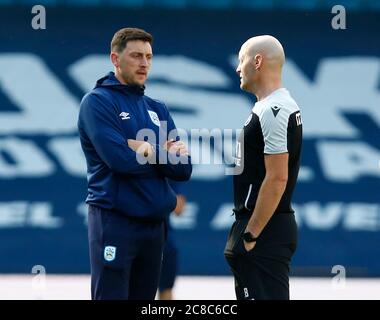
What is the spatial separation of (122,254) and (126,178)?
0.43 meters

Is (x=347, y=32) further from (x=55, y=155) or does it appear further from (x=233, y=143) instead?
(x=55, y=155)

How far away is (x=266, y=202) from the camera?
5645mm

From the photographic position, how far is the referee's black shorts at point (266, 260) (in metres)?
5.75

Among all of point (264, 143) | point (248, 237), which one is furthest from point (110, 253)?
point (264, 143)

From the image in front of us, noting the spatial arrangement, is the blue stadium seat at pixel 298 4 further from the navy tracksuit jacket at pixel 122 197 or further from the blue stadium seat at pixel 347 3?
the navy tracksuit jacket at pixel 122 197

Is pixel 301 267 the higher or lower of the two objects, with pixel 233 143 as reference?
lower

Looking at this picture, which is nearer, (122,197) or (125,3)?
(122,197)

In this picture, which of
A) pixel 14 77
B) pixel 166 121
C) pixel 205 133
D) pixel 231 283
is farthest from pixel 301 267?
pixel 166 121

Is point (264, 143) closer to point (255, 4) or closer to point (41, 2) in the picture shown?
point (255, 4)

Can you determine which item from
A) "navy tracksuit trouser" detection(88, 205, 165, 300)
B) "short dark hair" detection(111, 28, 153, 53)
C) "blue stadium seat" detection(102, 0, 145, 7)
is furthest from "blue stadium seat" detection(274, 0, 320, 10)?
"navy tracksuit trouser" detection(88, 205, 165, 300)

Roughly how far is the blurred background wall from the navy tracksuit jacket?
555 centimetres

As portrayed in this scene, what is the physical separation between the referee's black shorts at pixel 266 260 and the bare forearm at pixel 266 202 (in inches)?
3.4
